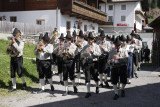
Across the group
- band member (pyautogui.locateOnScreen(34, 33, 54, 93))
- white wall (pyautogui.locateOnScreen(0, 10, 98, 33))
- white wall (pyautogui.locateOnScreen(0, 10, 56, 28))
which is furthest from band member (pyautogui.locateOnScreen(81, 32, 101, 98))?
white wall (pyautogui.locateOnScreen(0, 10, 56, 28))

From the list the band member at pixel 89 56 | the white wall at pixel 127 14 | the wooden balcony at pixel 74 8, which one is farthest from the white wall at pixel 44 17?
the white wall at pixel 127 14

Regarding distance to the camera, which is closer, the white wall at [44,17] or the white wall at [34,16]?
the white wall at [44,17]

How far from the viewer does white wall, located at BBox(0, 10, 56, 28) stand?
1173 inches

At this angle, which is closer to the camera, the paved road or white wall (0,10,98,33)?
the paved road

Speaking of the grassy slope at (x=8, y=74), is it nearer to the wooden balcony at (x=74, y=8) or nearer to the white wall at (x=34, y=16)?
the wooden balcony at (x=74, y=8)

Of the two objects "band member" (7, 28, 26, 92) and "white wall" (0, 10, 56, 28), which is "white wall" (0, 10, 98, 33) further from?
"band member" (7, 28, 26, 92)

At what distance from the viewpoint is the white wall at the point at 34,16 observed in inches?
1173

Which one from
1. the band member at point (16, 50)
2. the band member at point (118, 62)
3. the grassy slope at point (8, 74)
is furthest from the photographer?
the grassy slope at point (8, 74)

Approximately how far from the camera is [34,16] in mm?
30812

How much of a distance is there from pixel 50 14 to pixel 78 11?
11.4ft

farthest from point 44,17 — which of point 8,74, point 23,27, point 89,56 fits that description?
point 89,56

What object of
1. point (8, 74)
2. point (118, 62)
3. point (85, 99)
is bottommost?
point (85, 99)

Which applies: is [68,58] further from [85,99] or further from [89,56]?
[85,99]

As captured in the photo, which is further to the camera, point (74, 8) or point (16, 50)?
point (74, 8)
